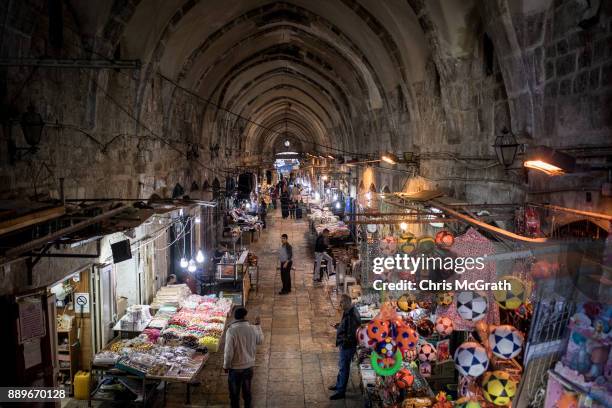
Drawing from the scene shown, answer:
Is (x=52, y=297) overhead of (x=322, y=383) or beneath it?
overhead

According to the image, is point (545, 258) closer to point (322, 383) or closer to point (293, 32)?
point (322, 383)

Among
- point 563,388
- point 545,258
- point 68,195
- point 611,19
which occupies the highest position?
point 611,19

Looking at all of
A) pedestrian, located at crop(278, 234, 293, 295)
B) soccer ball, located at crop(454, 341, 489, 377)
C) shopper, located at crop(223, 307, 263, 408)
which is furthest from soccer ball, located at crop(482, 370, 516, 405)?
pedestrian, located at crop(278, 234, 293, 295)

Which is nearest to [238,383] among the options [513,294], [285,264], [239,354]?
[239,354]

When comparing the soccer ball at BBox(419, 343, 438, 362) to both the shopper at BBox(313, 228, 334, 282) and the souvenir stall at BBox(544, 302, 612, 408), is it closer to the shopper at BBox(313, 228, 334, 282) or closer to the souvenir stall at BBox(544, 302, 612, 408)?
the souvenir stall at BBox(544, 302, 612, 408)

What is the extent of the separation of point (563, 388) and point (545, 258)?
4.01ft

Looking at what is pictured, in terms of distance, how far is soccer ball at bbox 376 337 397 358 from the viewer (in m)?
6.24

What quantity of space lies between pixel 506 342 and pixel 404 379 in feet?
5.91

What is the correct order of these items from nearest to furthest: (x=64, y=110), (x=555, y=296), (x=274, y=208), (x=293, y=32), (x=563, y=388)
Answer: (x=563, y=388) < (x=555, y=296) < (x=64, y=110) < (x=293, y=32) < (x=274, y=208)

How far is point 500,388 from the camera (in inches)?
200

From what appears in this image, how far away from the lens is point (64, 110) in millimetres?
6719

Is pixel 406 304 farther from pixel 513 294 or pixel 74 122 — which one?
pixel 74 122

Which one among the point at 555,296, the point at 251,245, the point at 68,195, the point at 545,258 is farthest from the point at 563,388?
the point at 251,245

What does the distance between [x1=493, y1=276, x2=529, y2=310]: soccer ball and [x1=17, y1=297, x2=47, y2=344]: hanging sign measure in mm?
5226
